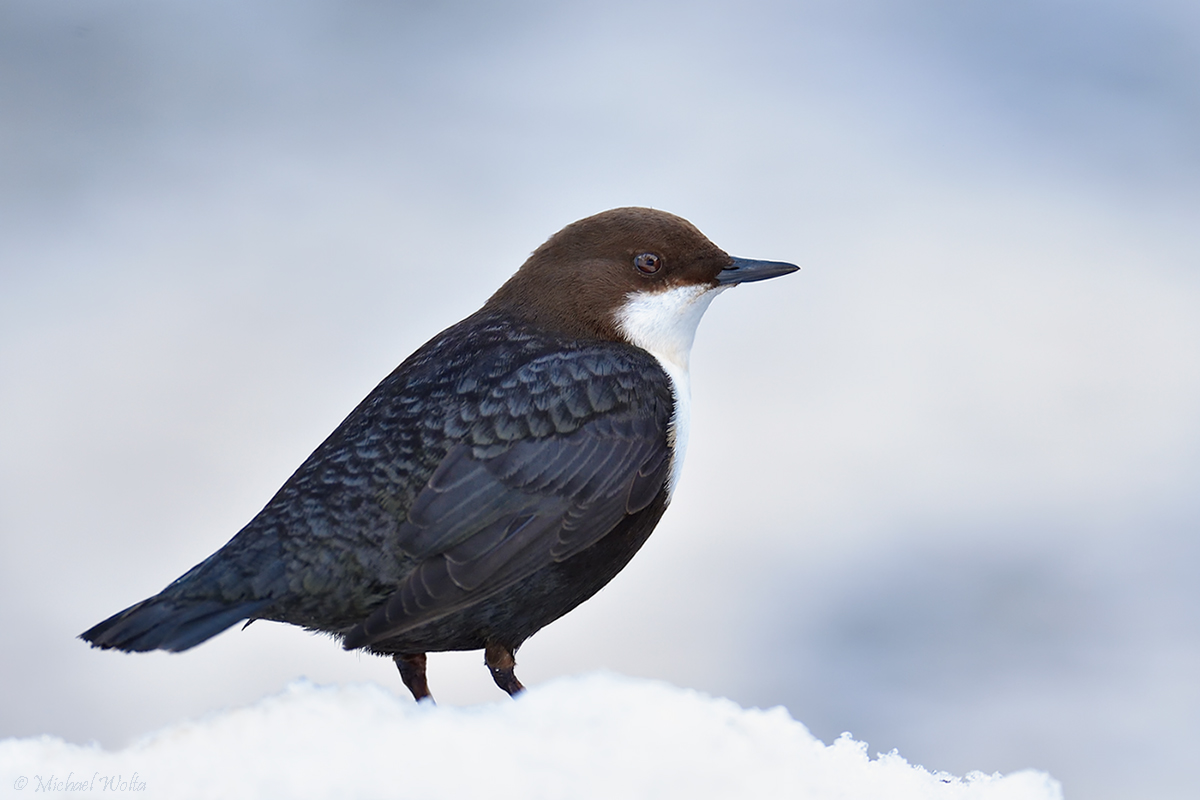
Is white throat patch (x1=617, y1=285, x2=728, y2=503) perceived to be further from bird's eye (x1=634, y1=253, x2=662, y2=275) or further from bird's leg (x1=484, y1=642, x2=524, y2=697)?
bird's leg (x1=484, y1=642, x2=524, y2=697)

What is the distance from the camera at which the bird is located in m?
3.01

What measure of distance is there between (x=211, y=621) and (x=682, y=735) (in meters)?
1.13

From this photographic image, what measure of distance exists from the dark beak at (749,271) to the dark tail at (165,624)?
172 cm

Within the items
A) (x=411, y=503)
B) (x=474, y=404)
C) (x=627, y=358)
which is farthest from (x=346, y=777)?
(x=627, y=358)

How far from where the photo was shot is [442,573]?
3039 millimetres

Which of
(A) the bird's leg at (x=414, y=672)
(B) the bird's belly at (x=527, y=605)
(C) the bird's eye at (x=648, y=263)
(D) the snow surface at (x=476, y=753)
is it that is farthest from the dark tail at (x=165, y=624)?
(C) the bird's eye at (x=648, y=263)

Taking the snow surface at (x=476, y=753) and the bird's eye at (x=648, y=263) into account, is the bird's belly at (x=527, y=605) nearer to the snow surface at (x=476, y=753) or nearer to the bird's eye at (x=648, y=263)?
the snow surface at (x=476, y=753)

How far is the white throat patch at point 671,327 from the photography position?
3.65 m

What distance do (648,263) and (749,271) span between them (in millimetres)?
316

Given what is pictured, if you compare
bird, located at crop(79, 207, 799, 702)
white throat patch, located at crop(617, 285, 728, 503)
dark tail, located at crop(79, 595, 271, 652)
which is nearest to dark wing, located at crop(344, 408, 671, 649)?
bird, located at crop(79, 207, 799, 702)

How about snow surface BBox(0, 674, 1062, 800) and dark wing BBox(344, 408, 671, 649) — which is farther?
dark wing BBox(344, 408, 671, 649)

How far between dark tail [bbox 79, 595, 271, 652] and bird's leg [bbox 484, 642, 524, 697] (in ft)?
2.21

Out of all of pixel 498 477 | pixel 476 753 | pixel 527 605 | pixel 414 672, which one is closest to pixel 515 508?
pixel 498 477

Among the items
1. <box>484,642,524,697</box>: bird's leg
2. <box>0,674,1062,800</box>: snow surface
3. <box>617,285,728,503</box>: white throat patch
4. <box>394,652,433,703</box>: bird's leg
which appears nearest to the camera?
<box>0,674,1062,800</box>: snow surface
